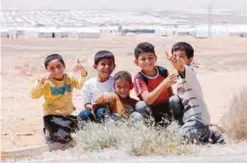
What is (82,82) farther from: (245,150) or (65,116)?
(245,150)

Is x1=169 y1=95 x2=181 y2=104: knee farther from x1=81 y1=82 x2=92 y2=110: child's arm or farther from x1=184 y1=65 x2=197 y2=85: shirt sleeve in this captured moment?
x1=81 y1=82 x2=92 y2=110: child's arm

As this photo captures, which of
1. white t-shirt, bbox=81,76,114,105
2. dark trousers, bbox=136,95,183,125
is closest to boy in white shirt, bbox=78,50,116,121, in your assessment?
white t-shirt, bbox=81,76,114,105

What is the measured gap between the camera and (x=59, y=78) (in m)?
9.11

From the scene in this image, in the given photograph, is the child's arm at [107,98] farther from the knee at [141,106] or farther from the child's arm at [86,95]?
the knee at [141,106]

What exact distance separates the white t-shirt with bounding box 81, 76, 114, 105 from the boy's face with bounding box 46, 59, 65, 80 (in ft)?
1.19

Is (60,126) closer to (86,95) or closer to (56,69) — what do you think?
(86,95)

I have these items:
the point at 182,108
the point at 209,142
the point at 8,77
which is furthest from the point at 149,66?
the point at 8,77

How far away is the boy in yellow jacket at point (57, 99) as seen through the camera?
8.99 metres

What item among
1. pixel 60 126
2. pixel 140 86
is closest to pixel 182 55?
pixel 140 86

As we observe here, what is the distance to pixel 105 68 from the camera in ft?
29.5

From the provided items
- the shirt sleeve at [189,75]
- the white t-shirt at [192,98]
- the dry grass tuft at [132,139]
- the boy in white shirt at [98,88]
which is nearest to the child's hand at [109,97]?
the boy in white shirt at [98,88]

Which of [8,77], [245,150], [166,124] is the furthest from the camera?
[8,77]

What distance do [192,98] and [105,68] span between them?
1202mm

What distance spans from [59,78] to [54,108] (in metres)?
0.40
